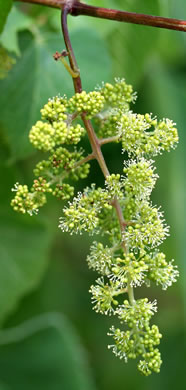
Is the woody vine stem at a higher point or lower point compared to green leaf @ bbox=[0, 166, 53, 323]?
lower

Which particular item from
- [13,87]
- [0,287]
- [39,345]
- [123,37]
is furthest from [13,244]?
[123,37]

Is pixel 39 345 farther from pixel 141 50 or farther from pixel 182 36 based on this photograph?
pixel 182 36

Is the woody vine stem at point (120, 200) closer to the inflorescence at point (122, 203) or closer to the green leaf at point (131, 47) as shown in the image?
the inflorescence at point (122, 203)

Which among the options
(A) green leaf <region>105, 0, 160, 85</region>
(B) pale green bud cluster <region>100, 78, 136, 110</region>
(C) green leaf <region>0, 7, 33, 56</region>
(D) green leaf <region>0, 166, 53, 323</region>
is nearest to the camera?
(B) pale green bud cluster <region>100, 78, 136, 110</region>

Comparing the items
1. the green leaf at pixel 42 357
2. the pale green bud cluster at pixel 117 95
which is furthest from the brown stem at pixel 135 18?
the green leaf at pixel 42 357

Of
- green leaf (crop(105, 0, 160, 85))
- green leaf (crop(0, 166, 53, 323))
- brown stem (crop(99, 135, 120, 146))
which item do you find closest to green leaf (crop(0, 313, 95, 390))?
green leaf (crop(0, 166, 53, 323))

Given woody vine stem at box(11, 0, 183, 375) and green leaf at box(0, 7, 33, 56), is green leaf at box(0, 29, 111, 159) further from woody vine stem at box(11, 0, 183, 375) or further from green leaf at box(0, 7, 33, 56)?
woody vine stem at box(11, 0, 183, 375)
